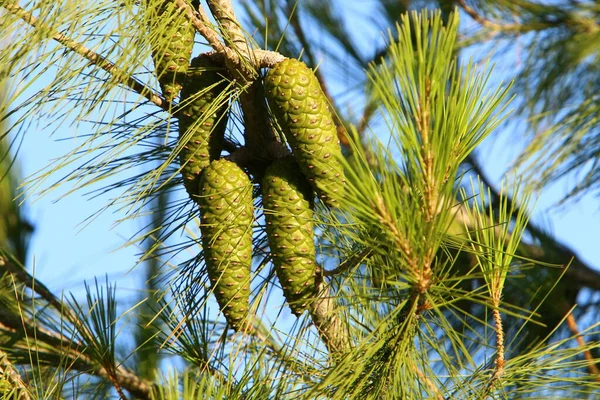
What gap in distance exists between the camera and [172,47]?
0.90 meters

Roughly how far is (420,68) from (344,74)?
1.83 metres

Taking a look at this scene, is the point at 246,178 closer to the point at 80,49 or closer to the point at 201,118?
the point at 201,118

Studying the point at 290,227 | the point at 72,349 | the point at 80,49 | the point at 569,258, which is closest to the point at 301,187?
the point at 290,227

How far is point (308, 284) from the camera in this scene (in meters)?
0.91

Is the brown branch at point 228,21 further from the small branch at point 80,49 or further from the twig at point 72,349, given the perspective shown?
the twig at point 72,349

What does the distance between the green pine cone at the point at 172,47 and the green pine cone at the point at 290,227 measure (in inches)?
5.9

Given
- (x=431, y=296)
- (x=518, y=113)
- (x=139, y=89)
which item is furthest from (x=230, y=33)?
(x=518, y=113)

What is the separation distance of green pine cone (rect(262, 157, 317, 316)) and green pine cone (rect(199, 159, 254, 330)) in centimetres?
3

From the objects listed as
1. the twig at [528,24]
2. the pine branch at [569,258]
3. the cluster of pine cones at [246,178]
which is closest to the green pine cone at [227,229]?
the cluster of pine cones at [246,178]

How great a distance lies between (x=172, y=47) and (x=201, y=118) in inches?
3.3

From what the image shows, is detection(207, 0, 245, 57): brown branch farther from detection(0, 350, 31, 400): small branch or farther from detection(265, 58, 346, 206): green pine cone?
detection(0, 350, 31, 400): small branch

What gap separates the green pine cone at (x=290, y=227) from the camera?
2.88 ft

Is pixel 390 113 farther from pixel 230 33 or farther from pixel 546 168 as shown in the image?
pixel 546 168

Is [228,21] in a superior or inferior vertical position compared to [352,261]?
superior
